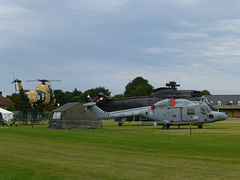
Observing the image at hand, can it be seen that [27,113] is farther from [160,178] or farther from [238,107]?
[238,107]

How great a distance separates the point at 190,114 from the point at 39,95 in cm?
3617

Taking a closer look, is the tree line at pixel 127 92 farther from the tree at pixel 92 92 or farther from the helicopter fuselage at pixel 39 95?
the helicopter fuselage at pixel 39 95

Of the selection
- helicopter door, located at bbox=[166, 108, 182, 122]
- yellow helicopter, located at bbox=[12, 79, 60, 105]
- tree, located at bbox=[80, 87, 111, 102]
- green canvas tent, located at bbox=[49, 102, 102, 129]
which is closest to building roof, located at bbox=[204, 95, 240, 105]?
tree, located at bbox=[80, 87, 111, 102]

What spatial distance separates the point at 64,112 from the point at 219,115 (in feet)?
52.7

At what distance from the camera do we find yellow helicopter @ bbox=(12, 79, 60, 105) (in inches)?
2457

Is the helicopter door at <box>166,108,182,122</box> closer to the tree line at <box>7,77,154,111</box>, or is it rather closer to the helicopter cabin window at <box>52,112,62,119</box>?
the helicopter cabin window at <box>52,112,62,119</box>

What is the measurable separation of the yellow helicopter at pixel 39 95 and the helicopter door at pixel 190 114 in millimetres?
34898

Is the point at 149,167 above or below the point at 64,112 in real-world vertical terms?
below

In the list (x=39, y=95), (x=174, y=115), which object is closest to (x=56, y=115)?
(x=174, y=115)

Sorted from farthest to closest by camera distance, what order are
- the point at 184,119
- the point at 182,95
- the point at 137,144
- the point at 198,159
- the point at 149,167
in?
the point at 182,95, the point at 184,119, the point at 137,144, the point at 198,159, the point at 149,167

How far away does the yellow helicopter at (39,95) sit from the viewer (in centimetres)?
6241

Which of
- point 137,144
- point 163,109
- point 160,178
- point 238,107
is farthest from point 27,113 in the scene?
point 238,107

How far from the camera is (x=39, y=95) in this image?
64375mm

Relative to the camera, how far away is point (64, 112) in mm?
37969
